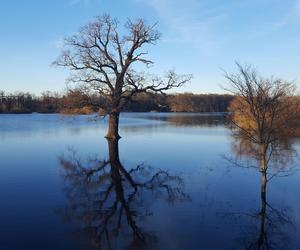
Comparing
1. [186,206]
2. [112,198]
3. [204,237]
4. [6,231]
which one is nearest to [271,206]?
[186,206]

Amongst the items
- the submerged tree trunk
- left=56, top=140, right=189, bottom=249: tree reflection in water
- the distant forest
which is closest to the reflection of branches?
the submerged tree trunk

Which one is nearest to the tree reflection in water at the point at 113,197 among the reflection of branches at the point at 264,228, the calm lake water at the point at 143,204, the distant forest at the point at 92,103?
the calm lake water at the point at 143,204

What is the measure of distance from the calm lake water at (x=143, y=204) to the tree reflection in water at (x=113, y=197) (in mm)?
26

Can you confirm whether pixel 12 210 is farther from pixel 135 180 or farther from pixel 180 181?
pixel 180 181

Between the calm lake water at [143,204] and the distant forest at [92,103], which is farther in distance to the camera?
the distant forest at [92,103]

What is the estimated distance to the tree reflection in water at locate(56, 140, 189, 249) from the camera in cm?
885

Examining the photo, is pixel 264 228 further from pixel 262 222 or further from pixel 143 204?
pixel 143 204

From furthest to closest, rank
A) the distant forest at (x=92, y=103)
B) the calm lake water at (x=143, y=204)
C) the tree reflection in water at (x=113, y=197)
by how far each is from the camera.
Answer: the distant forest at (x=92, y=103)
the tree reflection in water at (x=113, y=197)
the calm lake water at (x=143, y=204)

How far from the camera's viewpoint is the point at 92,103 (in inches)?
1213

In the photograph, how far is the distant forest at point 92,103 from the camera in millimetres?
30562

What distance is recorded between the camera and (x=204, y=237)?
29.2ft

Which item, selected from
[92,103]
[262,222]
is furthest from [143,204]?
[92,103]

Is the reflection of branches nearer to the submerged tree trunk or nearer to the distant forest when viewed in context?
the submerged tree trunk

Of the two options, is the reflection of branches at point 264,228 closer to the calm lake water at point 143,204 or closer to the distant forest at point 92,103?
the calm lake water at point 143,204
